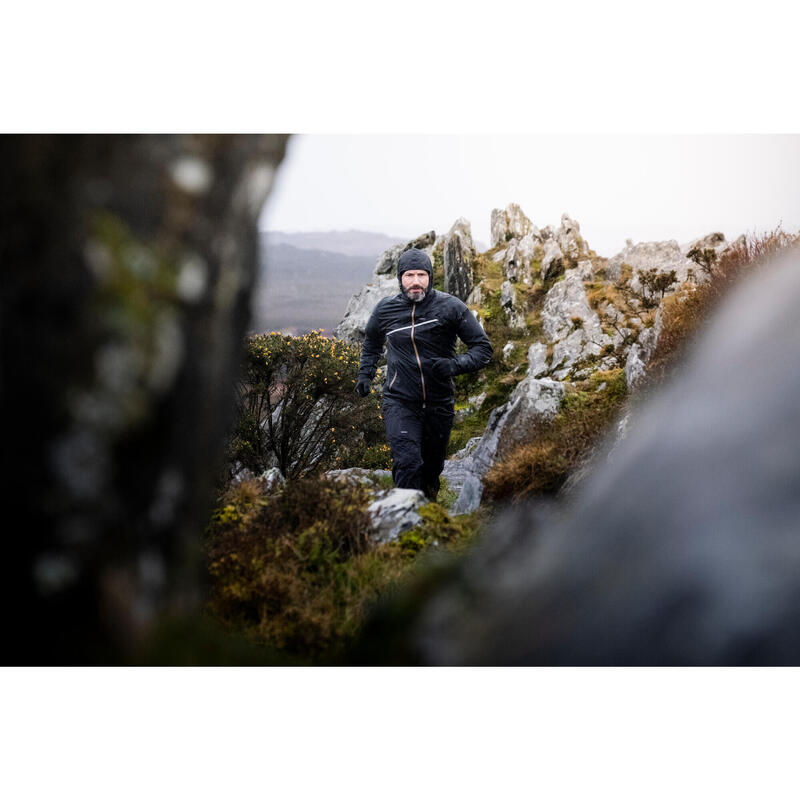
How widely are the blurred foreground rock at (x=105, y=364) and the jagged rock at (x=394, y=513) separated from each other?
1766mm

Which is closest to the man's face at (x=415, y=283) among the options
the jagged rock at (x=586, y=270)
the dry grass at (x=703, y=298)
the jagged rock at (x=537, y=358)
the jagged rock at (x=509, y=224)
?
the dry grass at (x=703, y=298)

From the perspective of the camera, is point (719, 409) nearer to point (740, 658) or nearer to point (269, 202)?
point (740, 658)

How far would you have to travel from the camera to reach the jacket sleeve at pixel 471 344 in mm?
5137

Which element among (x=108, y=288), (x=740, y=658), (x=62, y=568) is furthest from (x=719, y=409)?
(x=62, y=568)

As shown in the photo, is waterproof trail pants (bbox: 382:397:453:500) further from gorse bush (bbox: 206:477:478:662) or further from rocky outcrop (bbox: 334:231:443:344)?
rocky outcrop (bbox: 334:231:443:344)

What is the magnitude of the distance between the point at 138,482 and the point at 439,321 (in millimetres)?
3495

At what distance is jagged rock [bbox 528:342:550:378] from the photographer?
9.48 metres

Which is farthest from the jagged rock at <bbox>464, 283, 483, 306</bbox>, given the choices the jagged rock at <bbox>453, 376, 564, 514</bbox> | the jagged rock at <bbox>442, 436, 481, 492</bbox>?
the jagged rock at <bbox>453, 376, 564, 514</bbox>

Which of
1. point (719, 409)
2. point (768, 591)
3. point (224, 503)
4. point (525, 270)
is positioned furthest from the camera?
point (525, 270)

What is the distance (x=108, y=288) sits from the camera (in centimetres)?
190

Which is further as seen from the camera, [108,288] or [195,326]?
[195,326]

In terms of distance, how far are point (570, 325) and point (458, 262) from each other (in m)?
5.47

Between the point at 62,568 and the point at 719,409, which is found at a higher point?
the point at 719,409

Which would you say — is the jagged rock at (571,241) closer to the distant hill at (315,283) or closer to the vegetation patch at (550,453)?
the distant hill at (315,283)
